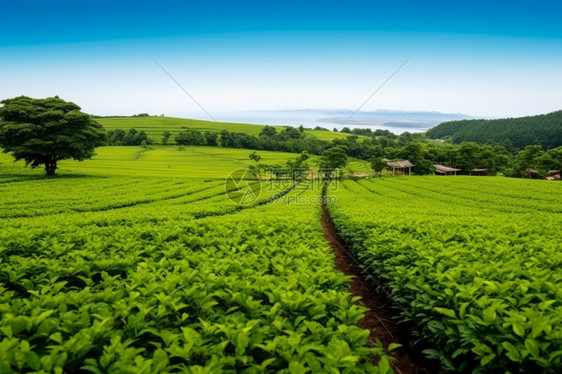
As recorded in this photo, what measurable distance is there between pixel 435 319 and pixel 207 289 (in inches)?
116

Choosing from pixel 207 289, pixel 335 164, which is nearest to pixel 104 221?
pixel 207 289

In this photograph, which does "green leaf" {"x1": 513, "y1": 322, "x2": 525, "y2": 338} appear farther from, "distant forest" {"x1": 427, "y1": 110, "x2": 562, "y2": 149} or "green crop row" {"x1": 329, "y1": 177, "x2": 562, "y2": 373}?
"distant forest" {"x1": 427, "y1": 110, "x2": 562, "y2": 149}

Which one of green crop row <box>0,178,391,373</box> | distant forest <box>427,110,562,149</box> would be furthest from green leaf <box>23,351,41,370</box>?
distant forest <box>427,110,562,149</box>

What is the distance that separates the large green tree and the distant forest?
135523mm

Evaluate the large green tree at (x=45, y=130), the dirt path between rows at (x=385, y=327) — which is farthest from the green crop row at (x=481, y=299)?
the large green tree at (x=45, y=130)

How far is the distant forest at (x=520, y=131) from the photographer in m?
105

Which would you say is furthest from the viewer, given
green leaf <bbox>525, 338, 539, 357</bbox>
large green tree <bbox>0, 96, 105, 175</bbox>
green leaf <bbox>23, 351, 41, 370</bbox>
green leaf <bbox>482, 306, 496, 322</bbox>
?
large green tree <bbox>0, 96, 105, 175</bbox>

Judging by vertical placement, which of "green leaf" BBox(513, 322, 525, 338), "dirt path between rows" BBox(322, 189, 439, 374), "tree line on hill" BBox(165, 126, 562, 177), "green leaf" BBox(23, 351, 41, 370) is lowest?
"dirt path between rows" BBox(322, 189, 439, 374)

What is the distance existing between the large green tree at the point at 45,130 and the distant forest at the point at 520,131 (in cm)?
13552

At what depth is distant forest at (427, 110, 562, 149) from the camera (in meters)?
105

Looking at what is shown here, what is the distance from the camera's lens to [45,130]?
90.5ft

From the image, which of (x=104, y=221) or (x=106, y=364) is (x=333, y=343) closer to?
(x=106, y=364)

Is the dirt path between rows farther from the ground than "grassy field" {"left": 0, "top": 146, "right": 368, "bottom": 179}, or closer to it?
closer to it

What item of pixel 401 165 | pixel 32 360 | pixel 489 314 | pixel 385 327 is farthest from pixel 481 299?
pixel 401 165
